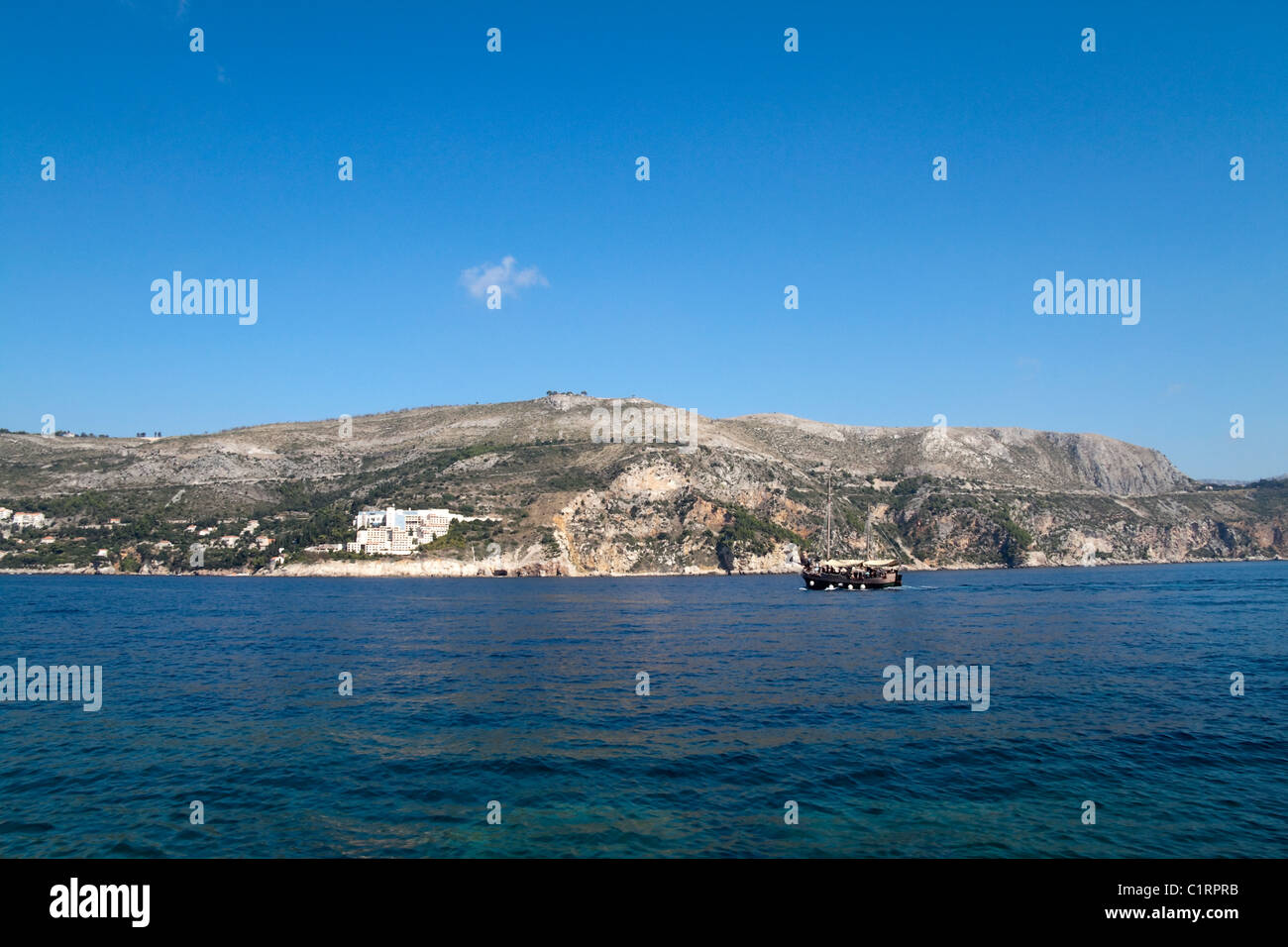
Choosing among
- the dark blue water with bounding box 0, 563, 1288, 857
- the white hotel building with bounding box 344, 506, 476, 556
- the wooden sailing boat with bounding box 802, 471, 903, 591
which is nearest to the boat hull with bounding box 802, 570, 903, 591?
the wooden sailing boat with bounding box 802, 471, 903, 591

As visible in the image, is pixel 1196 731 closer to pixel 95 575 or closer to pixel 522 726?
pixel 522 726

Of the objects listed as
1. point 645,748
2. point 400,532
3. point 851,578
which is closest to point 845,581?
point 851,578

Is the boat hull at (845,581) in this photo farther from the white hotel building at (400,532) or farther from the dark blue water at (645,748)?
the white hotel building at (400,532)

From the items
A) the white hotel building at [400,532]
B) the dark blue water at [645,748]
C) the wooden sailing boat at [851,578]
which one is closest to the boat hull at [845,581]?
the wooden sailing boat at [851,578]

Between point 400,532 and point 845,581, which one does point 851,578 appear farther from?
point 400,532

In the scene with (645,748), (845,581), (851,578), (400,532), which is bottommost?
(845,581)
